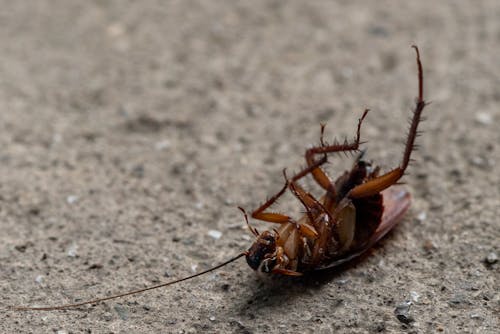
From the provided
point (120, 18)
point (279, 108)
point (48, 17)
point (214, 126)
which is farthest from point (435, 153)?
point (48, 17)

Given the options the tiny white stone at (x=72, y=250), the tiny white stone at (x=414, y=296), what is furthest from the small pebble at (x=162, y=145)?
the tiny white stone at (x=414, y=296)

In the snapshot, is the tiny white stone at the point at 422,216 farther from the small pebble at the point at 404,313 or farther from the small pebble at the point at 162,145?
the small pebble at the point at 162,145

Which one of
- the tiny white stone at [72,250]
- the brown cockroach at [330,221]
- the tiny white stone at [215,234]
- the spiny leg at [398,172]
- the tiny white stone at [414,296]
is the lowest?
the tiny white stone at [72,250]

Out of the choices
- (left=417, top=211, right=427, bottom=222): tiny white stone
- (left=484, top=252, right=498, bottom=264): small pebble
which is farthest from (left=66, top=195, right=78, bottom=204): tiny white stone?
(left=484, top=252, right=498, bottom=264): small pebble

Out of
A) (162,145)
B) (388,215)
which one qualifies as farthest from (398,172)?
(162,145)

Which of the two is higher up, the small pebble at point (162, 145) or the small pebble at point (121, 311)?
the small pebble at point (162, 145)

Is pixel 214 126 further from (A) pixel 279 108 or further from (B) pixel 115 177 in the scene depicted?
(B) pixel 115 177

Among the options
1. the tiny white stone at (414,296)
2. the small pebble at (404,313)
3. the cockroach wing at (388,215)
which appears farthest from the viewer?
the cockroach wing at (388,215)
